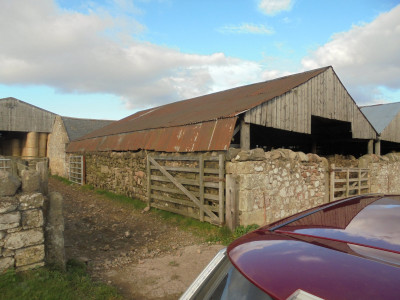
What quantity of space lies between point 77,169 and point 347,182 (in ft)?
48.4

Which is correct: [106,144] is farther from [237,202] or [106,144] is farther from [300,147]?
[300,147]

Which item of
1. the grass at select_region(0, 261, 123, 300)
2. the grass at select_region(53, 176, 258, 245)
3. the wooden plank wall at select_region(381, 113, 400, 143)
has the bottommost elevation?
the grass at select_region(53, 176, 258, 245)

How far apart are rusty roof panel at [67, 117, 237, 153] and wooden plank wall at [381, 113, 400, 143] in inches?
446

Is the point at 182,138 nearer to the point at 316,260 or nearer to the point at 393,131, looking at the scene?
the point at 316,260

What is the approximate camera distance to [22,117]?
2919 cm

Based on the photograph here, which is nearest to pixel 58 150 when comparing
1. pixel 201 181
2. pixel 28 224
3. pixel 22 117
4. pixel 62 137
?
pixel 62 137

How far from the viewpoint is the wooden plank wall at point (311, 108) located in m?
8.05

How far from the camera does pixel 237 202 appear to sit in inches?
265

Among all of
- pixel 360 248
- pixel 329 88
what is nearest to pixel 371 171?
pixel 329 88

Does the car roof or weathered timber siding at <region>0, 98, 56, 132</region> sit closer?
the car roof

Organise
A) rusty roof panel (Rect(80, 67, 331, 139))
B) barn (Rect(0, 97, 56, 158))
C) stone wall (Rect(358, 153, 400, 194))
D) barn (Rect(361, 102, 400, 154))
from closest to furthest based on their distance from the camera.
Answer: rusty roof panel (Rect(80, 67, 331, 139))
stone wall (Rect(358, 153, 400, 194))
barn (Rect(361, 102, 400, 154))
barn (Rect(0, 97, 56, 158))

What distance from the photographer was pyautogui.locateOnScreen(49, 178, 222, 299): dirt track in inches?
172

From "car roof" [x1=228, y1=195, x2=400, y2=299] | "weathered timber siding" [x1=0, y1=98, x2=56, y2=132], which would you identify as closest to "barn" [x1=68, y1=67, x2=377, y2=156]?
"car roof" [x1=228, y1=195, x2=400, y2=299]

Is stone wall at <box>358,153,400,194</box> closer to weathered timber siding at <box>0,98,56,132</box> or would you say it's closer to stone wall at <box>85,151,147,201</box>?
stone wall at <box>85,151,147,201</box>
